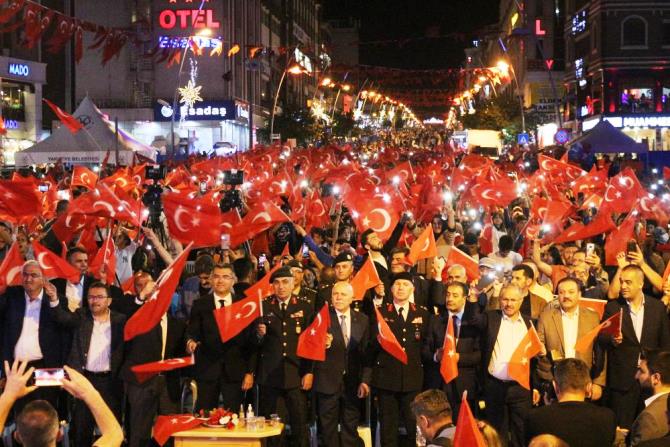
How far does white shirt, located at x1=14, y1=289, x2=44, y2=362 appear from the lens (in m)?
10.1

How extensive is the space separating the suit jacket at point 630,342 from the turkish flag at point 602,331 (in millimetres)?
117

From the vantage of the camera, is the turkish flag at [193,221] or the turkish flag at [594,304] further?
the turkish flag at [193,221]

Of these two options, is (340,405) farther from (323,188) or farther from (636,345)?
(323,188)

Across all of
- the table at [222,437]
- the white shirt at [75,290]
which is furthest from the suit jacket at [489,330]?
the white shirt at [75,290]

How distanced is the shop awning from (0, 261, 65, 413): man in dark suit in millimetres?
26690

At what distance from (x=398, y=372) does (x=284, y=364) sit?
107 cm

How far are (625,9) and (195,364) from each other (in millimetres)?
55060

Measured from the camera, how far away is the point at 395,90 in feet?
506

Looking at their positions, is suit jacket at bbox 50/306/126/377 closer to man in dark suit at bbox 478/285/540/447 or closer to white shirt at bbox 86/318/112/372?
white shirt at bbox 86/318/112/372

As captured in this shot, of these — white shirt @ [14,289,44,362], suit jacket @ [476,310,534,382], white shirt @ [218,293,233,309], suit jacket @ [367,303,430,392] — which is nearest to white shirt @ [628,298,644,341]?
suit jacket @ [476,310,534,382]

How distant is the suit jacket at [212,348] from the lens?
10492 mm

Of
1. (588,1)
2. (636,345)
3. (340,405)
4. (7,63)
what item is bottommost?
(340,405)

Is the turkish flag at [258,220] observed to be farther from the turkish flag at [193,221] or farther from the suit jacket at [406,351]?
the suit jacket at [406,351]

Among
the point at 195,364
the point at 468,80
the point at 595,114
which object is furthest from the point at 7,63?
the point at 468,80
